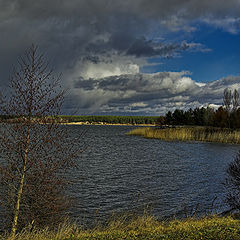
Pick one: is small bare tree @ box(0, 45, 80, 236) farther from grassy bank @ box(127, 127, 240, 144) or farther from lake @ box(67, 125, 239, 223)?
grassy bank @ box(127, 127, 240, 144)

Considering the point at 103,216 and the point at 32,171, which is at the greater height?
the point at 32,171

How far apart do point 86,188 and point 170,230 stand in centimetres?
1010

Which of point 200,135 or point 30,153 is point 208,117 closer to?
point 200,135

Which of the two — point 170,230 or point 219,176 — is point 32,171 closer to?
point 170,230

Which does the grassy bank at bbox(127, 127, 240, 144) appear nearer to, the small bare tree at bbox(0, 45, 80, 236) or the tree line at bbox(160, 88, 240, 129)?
the tree line at bbox(160, 88, 240, 129)

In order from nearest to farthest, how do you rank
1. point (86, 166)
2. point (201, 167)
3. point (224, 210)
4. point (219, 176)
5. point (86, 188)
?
point (224, 210) < point (86, 188) < point (219, 176) < point (86, 166) < point (201, 167)

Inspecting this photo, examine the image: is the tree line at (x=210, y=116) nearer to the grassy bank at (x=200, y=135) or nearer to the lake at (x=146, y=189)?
the grassy bank at (x=200, y=135)

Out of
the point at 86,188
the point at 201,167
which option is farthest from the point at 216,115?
the point at 86,188

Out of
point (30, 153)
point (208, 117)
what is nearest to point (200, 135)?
point (208, 117)

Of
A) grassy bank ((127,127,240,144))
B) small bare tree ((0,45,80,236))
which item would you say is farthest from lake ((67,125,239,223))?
grassy bank ((127,127,240,144))

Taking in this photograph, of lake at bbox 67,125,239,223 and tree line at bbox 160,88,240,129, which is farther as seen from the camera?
tree line at bbox 160,88,240,129

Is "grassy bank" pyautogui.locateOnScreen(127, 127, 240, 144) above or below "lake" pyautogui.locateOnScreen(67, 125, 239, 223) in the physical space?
above

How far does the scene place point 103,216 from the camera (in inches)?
493

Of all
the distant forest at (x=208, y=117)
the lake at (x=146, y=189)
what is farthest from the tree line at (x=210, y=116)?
the lake at (x=146, y=189)
